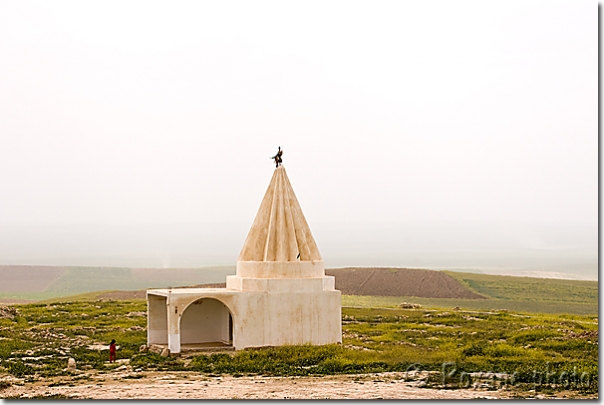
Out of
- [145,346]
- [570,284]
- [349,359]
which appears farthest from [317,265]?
[570,284]

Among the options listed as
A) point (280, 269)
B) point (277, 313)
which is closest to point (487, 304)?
A: point (280, 269)

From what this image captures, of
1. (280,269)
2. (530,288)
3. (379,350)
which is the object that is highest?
(280,269)

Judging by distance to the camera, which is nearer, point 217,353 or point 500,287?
point 217,353

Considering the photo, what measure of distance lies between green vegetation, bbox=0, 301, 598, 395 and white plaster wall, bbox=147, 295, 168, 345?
2.26 feet

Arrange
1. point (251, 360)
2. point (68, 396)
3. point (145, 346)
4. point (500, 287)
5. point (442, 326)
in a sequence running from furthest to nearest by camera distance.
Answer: point (500, 287) → point (442, 326) → point (145, 346) → point (251, 360) → point (68, 396)

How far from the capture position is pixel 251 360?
18047mm

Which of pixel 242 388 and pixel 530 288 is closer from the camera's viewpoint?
pixel 242 388

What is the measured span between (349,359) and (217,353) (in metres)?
3.44

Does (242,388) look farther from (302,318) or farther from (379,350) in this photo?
(379,350)

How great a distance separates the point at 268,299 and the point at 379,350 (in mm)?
3303

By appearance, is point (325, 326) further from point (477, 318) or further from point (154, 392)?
point (477, 318)

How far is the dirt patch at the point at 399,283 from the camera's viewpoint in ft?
165

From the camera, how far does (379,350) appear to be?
2069 cm

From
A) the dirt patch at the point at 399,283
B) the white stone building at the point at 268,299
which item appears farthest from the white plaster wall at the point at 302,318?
the dirt patch at the point at 399,283
